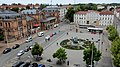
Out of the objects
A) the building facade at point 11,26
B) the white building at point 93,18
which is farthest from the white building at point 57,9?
the building facade at point 11,26

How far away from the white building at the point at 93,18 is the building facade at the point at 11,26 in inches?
1987

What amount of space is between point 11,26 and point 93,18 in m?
62.8

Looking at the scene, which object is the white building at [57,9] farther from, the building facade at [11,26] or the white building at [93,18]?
the building facade at [11,26]

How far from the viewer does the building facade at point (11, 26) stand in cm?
6368

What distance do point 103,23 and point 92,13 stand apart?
9.83m

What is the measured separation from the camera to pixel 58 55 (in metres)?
41.7

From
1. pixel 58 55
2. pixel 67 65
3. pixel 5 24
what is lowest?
pixel 67 65

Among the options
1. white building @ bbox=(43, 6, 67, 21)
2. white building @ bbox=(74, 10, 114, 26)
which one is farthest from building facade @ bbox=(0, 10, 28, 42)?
white building @ bbox=(74, 10, 114, 26)

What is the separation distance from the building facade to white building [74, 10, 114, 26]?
50.5 meters

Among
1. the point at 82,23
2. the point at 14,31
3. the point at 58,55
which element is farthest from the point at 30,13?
the point at 58,55

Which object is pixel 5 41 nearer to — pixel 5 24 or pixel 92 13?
pixel 5 24

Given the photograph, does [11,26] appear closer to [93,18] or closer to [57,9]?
[57,9]

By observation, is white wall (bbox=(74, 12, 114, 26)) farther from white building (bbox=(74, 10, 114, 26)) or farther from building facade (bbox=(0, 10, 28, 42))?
building facade (bbox=(0, 10, 28, 42))

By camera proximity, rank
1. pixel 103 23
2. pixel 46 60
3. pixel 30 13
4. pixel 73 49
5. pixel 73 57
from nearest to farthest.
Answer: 1. pixel 46 60
2. pixel 73 57
3. pixel 73 49
4. pixel 30 13
5. pixel 103 23
